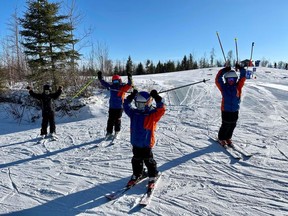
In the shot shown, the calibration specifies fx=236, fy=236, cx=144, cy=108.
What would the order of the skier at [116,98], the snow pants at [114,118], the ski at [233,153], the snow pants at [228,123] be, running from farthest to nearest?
the snow pants at [114,118], the skier at [116,98], the snow pants at [228,123], the ski at [233,153]

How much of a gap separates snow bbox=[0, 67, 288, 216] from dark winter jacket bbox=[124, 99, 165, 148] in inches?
33.6

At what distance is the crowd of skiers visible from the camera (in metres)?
4.05

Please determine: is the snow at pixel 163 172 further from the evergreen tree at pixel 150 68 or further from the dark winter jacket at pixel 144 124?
the evergreen tree at pixel 150 68

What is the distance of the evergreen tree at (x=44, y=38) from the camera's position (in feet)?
43.9

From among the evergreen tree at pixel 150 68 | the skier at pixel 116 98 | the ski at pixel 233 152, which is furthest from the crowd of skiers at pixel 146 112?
the evergreen tree at pixel 150 68

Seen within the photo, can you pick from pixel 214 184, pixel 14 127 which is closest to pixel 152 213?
pixel 214 184

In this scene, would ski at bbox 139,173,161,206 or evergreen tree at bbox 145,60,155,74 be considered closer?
ski at bbox 139,173,161,206

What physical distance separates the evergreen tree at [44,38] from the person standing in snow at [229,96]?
409 inches

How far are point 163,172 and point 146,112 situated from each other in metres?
1.54

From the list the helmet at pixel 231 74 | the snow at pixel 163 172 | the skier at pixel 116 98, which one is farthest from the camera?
the skier at pixel 116 98

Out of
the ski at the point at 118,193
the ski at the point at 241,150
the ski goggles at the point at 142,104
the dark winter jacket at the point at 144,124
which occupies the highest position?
the ski goggles at the point at 142,104

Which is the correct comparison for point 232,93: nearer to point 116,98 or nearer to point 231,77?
point 231,77

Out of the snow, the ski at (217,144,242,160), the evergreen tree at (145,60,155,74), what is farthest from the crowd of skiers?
the evergreen tree at (145,60,155,74)

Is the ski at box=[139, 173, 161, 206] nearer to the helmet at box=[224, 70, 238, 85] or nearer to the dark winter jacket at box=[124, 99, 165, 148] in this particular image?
the dark winter jacket at box=[124, 99, 165, 148]
